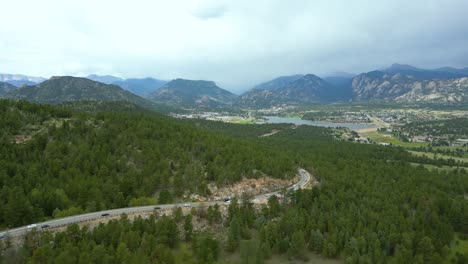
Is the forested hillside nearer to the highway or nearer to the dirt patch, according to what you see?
the dirt patch

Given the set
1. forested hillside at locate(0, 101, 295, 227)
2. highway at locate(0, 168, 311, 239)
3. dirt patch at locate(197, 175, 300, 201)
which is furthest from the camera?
dirt patch at locate(197, 175, 300, 201)

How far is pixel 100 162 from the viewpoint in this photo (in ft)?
288

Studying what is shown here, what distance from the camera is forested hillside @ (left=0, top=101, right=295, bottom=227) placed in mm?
68688

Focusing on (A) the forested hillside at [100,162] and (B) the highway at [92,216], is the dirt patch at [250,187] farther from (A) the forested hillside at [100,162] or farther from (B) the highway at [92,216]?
(B) the highway at [92,216]

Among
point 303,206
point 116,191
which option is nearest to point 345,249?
point 303,206

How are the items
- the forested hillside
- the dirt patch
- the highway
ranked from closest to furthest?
the highway < the forested hillside < the dirt patch

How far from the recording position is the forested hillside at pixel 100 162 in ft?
225

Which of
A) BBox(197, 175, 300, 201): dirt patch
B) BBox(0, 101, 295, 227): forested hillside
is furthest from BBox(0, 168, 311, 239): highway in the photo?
BBox(197, 175, 300, 201): dirt patch

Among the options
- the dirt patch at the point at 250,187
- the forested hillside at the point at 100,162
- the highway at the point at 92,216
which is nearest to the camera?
the highway at the point at 92,216

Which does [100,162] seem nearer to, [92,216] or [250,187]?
[92,216]

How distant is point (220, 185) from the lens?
294ft

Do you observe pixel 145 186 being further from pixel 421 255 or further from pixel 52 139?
pixel 421 255

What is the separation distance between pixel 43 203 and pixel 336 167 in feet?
303

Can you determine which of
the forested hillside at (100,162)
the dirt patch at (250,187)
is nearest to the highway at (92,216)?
the forested hillside at (100,162)
